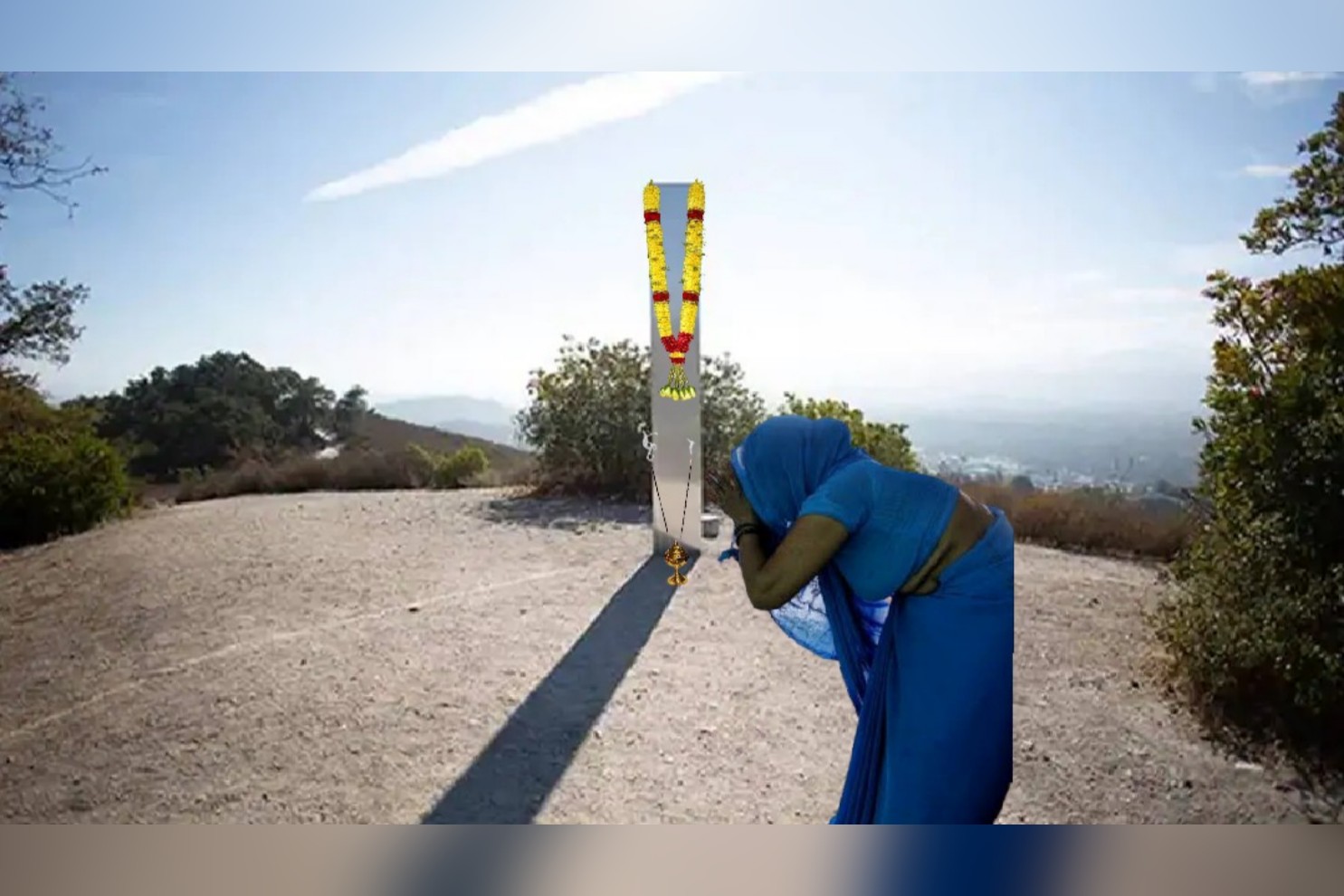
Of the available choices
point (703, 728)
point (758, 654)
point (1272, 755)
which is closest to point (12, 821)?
point (703, 728)

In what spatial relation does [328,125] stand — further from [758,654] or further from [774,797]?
[774,797]

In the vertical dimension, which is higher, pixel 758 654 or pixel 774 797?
pixel 758 654

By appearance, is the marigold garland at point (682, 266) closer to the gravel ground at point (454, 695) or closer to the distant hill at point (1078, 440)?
the distant hill at point (1078, 440)

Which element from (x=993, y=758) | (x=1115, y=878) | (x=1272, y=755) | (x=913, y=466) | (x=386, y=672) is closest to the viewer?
(x=993, y=758)

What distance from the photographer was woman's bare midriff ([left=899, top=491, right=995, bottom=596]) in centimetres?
192

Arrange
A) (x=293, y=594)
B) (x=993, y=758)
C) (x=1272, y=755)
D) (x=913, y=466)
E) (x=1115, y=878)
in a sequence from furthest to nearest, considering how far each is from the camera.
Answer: (x=913, y=466), (x=293, y=594), (x=1272, y=755), (x=1115, y=878), (x=993, y=758)

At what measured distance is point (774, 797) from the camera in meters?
2.90

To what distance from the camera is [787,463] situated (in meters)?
2.03

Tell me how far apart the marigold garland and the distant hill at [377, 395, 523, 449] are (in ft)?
2.16

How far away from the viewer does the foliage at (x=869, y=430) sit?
140 inches

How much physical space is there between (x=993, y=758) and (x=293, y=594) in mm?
2291

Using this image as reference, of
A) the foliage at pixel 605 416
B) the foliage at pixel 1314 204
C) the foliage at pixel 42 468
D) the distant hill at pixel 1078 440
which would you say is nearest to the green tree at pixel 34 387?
the foliage at pixel 42 468

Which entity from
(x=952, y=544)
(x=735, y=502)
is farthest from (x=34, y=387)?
(x=952, y=544)

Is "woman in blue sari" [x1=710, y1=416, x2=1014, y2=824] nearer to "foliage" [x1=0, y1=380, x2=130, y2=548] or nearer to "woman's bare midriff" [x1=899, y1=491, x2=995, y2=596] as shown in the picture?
"woman's bare midriff" [x1=899, y1=491, x2=995, y2=596]
